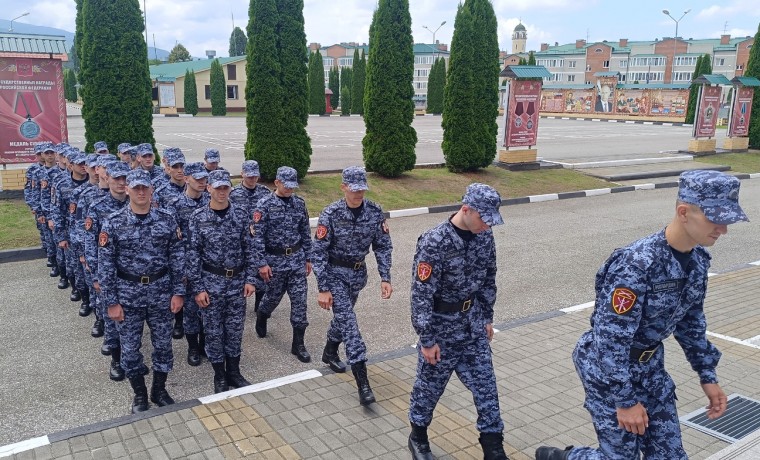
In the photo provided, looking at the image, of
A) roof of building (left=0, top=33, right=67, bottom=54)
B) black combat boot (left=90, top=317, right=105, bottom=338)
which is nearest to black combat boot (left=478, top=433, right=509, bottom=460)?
black combat boot (left=90, top=317, right=105, bottom=338)

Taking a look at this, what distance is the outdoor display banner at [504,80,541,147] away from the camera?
17.8 meters

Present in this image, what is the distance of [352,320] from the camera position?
5.06m

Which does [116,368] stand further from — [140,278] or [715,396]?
[715,396]

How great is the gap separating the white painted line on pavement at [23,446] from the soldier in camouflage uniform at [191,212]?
1630 mm

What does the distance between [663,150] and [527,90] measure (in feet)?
40.3

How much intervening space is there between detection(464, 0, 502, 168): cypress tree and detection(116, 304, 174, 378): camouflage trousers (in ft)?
43.4

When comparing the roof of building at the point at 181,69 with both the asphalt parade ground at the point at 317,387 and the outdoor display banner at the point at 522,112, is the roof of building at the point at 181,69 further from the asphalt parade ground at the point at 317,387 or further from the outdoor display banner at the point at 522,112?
the asphalt parade ground at the point at 317,387

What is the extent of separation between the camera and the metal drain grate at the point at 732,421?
4.54 metres

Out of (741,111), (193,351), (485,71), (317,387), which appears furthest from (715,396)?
(741,111)

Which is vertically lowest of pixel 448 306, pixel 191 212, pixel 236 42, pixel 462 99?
pixel 448 306

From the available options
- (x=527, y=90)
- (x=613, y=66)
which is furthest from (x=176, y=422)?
(x=613, y=66)

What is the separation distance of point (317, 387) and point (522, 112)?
14.6 meters

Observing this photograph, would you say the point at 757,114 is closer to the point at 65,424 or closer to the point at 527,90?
the point at 527,90

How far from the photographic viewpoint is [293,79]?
13.3 metres
